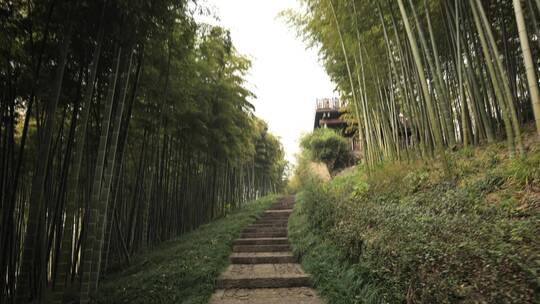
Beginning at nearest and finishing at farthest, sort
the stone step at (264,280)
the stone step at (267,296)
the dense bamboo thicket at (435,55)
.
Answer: the stone step at (267,296)
the stone step at (264,280)
the dense bamboo thicket at (435,55)

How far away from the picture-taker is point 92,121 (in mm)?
3967

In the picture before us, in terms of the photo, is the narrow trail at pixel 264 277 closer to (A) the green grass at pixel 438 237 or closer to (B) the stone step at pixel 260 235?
(A) the green grass at pixel 438 237

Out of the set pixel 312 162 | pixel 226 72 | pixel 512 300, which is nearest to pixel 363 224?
pixel 512 300

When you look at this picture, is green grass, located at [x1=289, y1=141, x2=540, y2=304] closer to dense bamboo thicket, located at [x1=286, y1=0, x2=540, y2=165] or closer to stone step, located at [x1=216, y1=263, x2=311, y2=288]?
stone step, located at [x1=216, y1=263, x2=311, y2=288]

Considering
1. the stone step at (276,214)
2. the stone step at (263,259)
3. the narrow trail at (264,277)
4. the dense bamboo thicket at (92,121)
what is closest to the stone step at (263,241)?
the narrow trail at (264,277)

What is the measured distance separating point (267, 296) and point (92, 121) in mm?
3106

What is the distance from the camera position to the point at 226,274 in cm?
361

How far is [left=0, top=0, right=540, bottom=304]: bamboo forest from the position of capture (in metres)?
2.29

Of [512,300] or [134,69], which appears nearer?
[512,300]

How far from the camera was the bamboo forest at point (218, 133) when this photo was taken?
2295 millimetres

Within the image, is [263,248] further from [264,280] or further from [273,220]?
[273,220]

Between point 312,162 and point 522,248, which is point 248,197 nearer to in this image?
point 312,162

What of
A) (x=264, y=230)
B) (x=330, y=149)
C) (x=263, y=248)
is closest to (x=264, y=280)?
(x=263, y=248)

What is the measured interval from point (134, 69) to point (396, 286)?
12.0 feet
